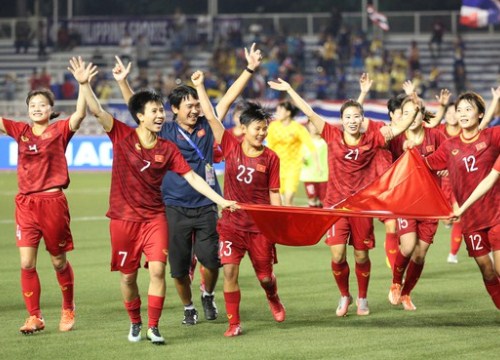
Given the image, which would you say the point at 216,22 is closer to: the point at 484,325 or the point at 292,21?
the point at 292,21

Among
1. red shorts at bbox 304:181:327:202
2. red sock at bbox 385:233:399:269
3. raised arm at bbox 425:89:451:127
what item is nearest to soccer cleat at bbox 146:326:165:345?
red sock at bbox 385:233:399:269

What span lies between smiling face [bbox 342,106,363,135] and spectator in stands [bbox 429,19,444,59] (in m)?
28.3

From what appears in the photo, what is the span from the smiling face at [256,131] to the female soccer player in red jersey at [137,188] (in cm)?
82

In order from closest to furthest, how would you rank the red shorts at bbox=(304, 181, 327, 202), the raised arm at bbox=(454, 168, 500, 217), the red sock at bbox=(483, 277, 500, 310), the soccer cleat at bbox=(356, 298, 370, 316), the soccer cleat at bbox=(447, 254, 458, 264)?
the raised arm at bbox=(454, 168, 500, 217) → the red sock at bbox=(483, 277, 500, 310) → the soccer cleat at bbox=(356, 298, 370, 316) → the soccer cleat at bbox=(447, 254, 458, 264) → the red shorts at bbox=(304, 181, 327, 202)

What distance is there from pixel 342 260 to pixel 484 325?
1499 millimetres

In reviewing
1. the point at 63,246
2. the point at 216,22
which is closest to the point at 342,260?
the point at 63,246

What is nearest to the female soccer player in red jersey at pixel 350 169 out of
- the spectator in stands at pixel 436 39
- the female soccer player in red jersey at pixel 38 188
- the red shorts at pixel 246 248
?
the red shorts at pixel 246 248

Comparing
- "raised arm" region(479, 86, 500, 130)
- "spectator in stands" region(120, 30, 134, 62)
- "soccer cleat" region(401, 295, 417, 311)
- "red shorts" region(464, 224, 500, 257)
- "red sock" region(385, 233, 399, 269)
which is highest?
"spectator in stands" region(120, 30, 134, 62)

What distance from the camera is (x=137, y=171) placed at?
940 centimetres

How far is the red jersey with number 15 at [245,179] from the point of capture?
10.1 metres

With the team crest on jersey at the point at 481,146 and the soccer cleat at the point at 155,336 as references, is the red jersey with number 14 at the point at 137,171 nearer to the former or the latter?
the soccer cleat at the point at 155,336

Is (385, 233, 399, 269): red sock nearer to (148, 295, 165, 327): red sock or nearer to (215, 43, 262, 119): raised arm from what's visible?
(215, 43, 262, 119): raised arm

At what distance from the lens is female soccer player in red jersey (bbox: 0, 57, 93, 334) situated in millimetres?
9875

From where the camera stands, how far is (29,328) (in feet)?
32.1
